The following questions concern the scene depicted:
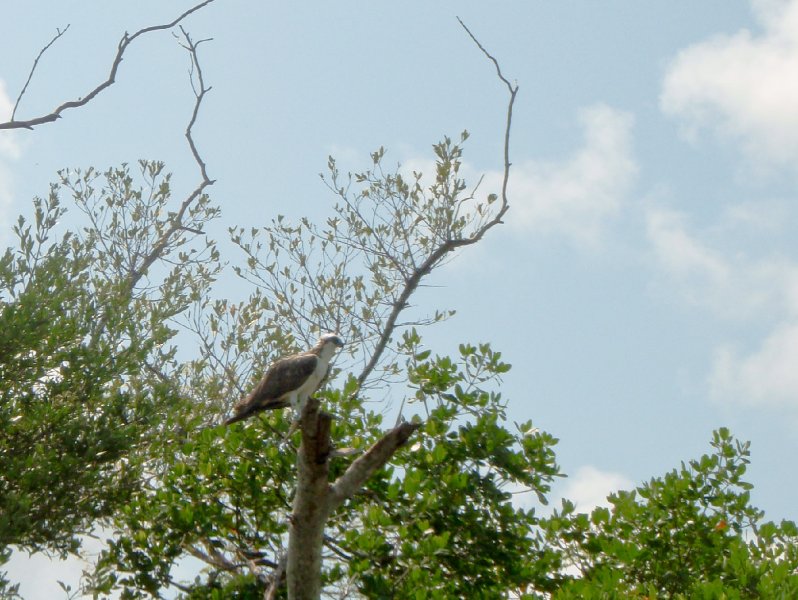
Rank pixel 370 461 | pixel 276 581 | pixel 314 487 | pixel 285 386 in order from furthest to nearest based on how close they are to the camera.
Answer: pixel 285 386, pixel 276 581, pixel 370 461, pixel 314 487

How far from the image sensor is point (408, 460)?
9578 millimetres

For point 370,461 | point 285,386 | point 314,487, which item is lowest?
point 314,487

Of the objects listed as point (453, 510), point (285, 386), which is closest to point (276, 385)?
point (285, 386)

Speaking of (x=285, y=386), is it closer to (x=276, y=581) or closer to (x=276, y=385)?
(x=276, y=385)

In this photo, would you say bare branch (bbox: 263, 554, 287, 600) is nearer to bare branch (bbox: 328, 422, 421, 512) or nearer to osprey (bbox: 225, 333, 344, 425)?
bare branch (bbox: 328, 422, 421, 512)

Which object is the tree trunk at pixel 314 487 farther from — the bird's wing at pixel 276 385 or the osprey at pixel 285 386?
the bird's wing at pixel 276 385

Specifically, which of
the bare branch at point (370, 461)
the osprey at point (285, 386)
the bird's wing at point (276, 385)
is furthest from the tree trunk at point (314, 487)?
the bird's wing at point (276, 385)

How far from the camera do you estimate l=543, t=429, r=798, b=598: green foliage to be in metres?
9.49

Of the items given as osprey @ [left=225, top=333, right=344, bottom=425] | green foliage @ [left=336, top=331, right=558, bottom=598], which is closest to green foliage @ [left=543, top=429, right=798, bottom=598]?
green foliage @ [left=336, top=331, right=558, bottom=598]

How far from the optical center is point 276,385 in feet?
41.7

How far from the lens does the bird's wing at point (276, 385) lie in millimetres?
12562

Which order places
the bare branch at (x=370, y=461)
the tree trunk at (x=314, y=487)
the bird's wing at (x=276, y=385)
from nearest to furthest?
1. the tree trunk at (x=314, y=487)
2. the bare branch at (x=370, y=461)
3. the bird's wing at (x=276, y=385)

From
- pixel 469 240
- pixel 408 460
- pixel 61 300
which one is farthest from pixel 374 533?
pixel 469 240

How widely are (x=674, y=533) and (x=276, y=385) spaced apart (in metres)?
4.96
